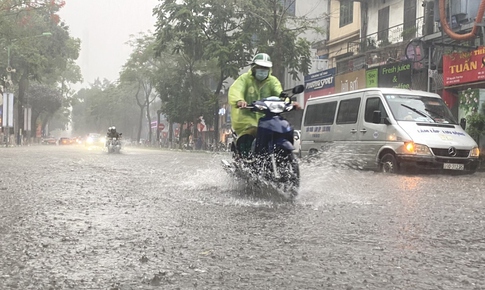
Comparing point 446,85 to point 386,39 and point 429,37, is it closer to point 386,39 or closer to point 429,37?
point 429,37

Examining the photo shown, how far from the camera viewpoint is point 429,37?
20.0m

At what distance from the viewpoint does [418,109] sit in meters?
11.8

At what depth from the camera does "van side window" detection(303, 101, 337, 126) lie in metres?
14.0

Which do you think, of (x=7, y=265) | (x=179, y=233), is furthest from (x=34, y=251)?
(x=179, y=233)

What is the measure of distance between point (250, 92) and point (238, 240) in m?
3.53

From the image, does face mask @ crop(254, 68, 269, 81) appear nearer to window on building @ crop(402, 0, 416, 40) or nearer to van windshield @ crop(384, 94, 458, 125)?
van windshield @ crop(384, 94, 458, 125)

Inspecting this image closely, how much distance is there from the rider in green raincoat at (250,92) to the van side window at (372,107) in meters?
5.45

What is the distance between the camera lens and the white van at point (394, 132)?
10.8 meters

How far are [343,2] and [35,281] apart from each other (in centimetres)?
2860

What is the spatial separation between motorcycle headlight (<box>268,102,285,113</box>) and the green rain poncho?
1.65 feet

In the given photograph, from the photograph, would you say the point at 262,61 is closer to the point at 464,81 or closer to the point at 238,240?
the point at 238,240

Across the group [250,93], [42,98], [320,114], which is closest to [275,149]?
[250,93]

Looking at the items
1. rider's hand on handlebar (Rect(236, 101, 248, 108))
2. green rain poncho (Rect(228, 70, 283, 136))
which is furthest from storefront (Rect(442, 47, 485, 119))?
rider's hand on handlebar (Rect(236, 101, 248, 108))

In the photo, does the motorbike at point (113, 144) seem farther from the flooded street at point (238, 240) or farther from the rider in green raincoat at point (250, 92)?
the rider in green raincoat at point (250, 92)
